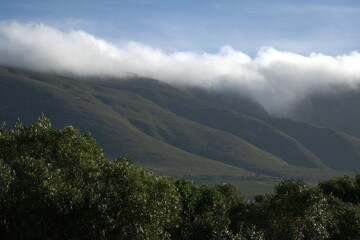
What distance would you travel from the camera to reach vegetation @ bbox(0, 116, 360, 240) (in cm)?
3991

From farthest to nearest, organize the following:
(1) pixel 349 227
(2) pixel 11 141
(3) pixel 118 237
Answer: (1) pixel 349 227 < (2) pixel 11 141 < (3) pixel 118 237

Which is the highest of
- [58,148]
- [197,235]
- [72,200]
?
[58,148]

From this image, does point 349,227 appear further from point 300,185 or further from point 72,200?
point 72,200

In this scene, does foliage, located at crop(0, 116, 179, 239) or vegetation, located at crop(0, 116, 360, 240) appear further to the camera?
vegetation, located at crop(0, 116, 360, 240)

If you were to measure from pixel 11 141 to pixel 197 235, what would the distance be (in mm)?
21824

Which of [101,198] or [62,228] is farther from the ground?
[101,198]

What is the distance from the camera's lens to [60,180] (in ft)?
136

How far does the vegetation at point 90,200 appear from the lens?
39.9m

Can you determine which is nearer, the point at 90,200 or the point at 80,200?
the point at 80,200

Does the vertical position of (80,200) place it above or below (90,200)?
below

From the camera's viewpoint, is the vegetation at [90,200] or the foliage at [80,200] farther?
the vegetation at [90,200]

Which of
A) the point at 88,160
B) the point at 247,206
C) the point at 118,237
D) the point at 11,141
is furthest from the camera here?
the point at 247,206

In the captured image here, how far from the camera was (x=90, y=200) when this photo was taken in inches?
1580

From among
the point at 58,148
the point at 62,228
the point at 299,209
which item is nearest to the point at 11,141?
the point at 58,148
